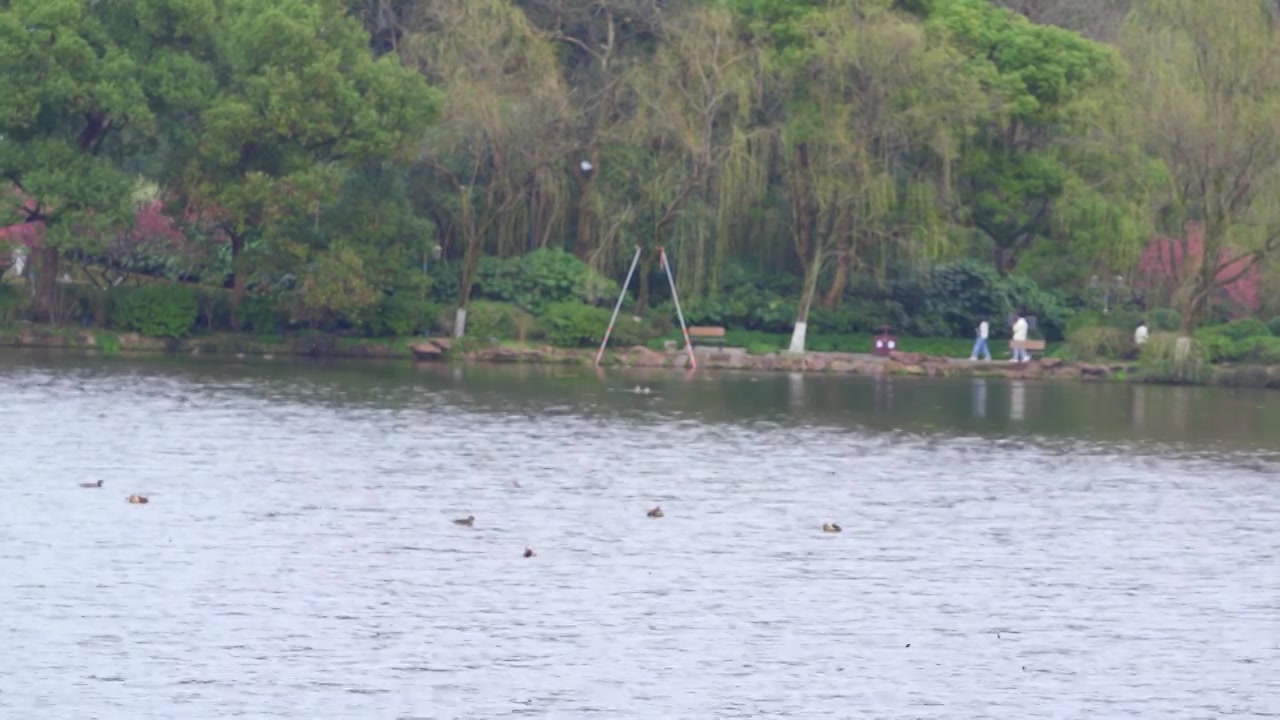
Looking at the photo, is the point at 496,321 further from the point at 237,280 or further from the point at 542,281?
the point at 237,280

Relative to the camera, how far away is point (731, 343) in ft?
205

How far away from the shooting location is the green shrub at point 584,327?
2386 inches

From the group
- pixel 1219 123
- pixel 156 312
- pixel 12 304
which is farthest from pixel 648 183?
pixel 12 304

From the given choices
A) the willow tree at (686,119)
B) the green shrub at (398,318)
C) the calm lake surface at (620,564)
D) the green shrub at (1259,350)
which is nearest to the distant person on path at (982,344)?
the green shrub at (1259,350)

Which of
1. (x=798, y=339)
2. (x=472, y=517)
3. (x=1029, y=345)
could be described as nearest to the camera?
(x=472, y=517)

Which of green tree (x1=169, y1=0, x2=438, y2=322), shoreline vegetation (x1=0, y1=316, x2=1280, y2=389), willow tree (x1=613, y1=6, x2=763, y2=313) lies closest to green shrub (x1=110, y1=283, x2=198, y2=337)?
shoreline vegetation (x1=0, y1=316, x2=1280, y2=389)

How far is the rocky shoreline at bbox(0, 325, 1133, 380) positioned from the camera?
5872cm

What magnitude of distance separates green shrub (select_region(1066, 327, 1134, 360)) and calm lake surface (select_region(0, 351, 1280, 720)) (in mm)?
15276

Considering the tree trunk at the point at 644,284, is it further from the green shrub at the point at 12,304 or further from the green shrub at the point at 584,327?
the green shrub at the point at 12,304

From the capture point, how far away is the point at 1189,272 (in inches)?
2403

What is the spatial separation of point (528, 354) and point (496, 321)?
6.22 ft

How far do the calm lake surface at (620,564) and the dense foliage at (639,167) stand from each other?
13.8 m

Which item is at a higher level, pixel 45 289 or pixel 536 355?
pixel 45 289

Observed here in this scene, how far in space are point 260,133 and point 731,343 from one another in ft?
50.0
